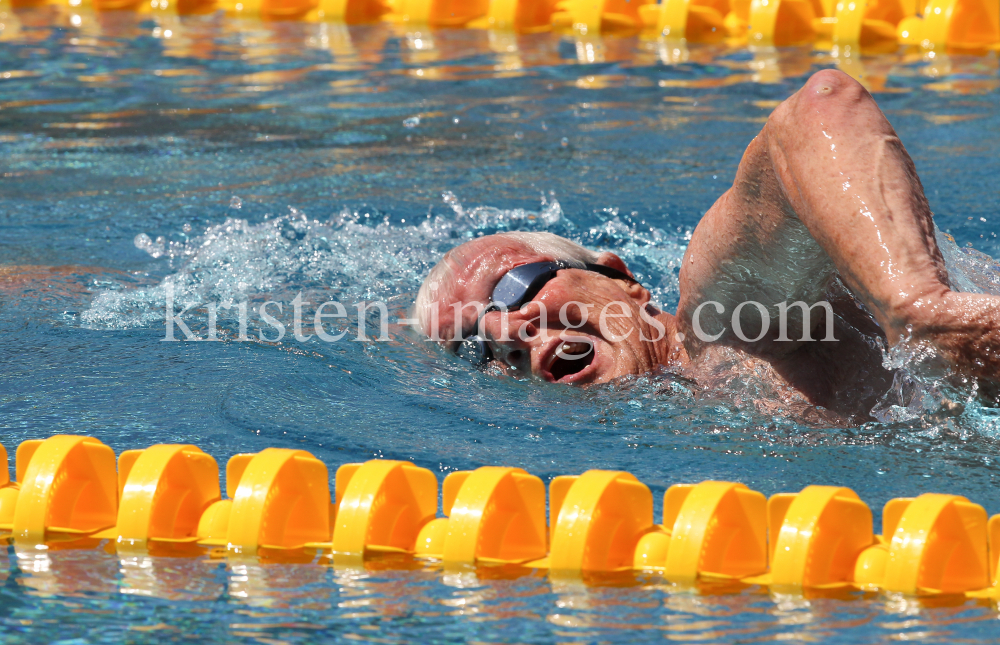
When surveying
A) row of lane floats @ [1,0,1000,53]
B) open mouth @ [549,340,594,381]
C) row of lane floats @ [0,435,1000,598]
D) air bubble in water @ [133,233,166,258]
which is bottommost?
row of lane floats @ [0,435,1000,598]

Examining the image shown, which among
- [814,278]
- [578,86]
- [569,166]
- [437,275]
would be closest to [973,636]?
[814,278]

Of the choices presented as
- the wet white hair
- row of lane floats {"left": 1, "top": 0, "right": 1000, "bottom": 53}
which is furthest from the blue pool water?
row of lane floats {"left": 1, "top": 0, "right": 1000, "bottom": 53}

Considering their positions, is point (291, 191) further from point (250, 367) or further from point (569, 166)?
point (250, 367)

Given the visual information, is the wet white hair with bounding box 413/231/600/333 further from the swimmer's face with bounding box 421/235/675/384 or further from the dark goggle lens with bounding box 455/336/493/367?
the dark goggle lens with bounding box 455/336/493/367

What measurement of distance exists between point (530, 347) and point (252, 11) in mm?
7029

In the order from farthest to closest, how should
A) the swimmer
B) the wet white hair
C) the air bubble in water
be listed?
the air bubble in water, the wet white hair, the swimmer

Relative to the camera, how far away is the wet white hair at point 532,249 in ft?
9.31

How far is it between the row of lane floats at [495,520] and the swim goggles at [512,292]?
33.6 inches

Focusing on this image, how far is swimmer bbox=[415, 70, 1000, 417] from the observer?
1688 millimetres

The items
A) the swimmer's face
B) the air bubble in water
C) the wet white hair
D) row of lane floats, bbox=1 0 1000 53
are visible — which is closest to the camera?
the swimmer's face

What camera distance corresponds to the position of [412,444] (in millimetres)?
2318

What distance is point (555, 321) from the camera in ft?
8.67

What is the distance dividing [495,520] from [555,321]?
3.16 ft

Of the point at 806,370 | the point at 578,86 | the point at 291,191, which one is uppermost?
the point at 578,86
